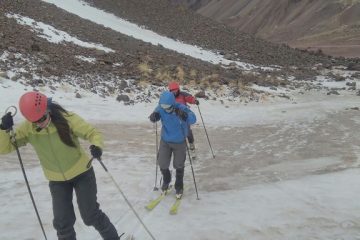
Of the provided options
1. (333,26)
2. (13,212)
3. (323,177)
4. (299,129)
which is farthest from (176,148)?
(333,26)

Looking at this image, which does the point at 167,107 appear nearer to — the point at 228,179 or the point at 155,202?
the point at 155,202

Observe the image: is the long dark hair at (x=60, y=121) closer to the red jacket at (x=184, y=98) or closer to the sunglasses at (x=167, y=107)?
the sunglasses at (x=167, y=107)

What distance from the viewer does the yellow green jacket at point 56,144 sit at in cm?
564

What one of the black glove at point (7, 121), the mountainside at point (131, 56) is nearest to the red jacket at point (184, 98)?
the black glove at point (7, 121)

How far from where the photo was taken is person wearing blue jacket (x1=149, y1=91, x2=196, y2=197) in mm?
8312

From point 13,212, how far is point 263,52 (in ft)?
124

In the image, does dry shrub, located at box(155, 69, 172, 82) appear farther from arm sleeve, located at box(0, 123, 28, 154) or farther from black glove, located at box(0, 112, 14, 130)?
black glove, located at box(0, 112, 14, 130)

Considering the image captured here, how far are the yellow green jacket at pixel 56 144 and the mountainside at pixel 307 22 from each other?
68.1m

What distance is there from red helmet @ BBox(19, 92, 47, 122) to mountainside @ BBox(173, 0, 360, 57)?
68.5m

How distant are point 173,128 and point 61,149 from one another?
3.10 m

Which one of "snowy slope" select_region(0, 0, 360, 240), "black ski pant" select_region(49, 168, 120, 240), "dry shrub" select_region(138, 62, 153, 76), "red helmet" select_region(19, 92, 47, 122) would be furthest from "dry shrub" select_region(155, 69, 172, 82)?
"red helmet" select_region(19, 92, 47, 122)

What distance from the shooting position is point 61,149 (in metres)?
5.71

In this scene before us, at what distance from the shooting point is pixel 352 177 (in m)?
10.4

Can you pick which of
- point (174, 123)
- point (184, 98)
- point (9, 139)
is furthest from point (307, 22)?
point (9, 139)
